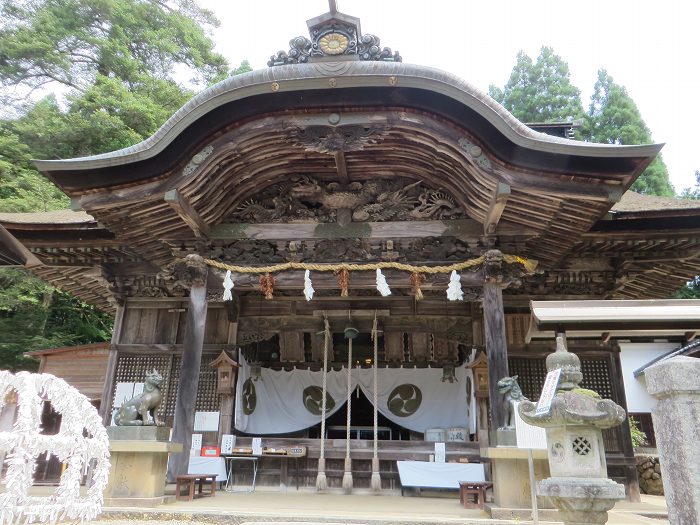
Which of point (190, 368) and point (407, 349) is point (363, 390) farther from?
point (190, 368)

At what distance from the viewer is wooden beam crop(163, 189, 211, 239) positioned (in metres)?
6.64

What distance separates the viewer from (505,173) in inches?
254

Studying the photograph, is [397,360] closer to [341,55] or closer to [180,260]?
[180,260]

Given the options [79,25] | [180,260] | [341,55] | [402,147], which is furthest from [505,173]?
[79,25]

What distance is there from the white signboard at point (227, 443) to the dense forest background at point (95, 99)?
9573 mm

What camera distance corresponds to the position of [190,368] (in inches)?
273

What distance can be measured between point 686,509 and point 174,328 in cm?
840

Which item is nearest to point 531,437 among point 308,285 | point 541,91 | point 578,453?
point 578,453

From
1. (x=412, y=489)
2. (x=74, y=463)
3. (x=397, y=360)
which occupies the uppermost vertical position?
(x=397, y=360)

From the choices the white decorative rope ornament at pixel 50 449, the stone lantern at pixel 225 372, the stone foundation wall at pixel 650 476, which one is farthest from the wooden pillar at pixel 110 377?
the stone foundation wall at pixel 650 476

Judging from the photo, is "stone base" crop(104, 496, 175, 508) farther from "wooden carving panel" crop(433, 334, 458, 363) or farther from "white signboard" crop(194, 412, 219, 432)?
"wooden carving panel" crop(433, 334, 458, 363)

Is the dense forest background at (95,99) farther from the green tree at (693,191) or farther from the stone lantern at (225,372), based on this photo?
the stone lantern at (225,372)

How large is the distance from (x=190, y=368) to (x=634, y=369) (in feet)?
18.5

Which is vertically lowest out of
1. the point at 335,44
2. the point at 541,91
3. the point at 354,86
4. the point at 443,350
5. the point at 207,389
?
the point at 207,389
